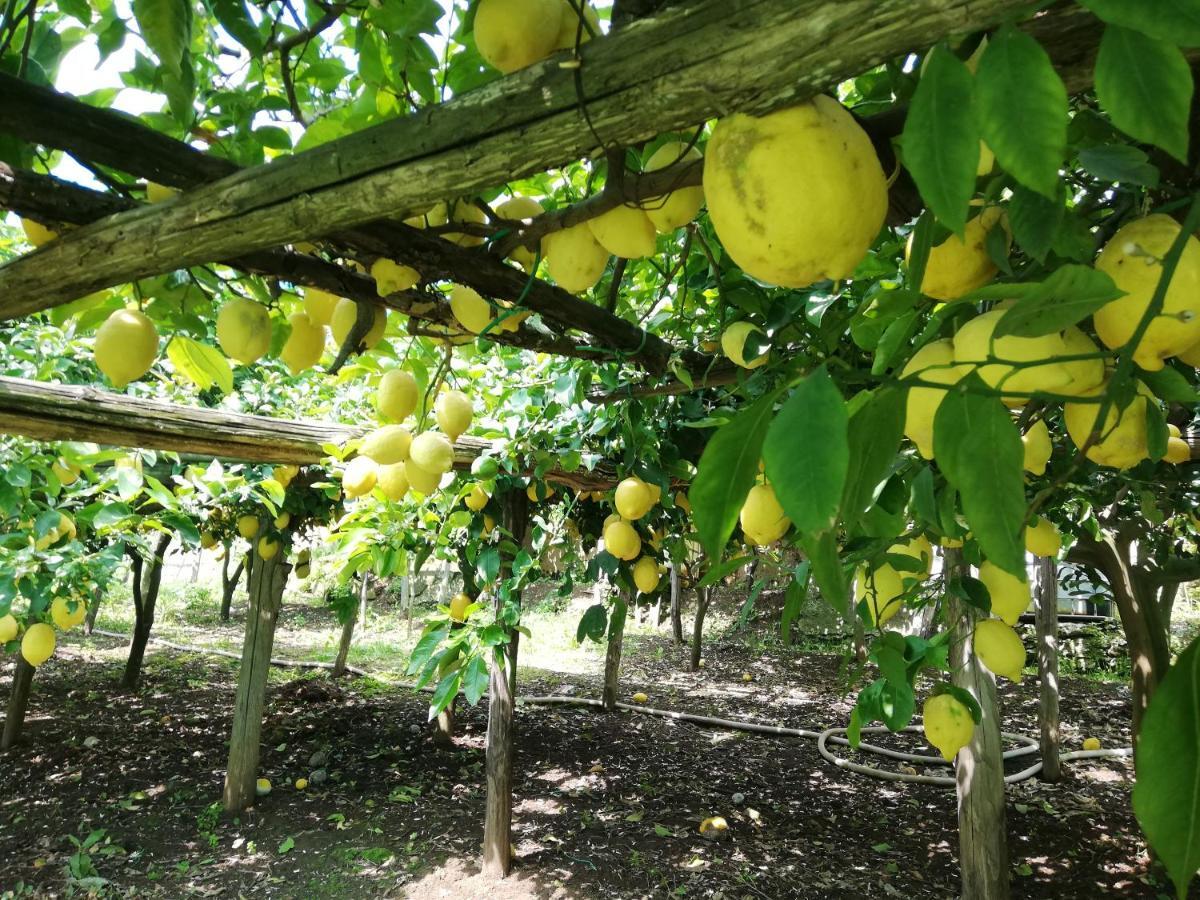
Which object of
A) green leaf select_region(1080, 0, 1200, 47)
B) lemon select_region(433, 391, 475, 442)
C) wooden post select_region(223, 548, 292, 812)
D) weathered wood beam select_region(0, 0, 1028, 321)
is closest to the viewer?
green leaf select_region(1080, 0, 1200, 47)

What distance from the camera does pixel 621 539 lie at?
9.63 feet

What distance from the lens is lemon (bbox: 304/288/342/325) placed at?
1275 millimetres

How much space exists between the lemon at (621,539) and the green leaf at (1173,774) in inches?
99.7

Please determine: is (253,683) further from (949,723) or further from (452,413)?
(949,723)

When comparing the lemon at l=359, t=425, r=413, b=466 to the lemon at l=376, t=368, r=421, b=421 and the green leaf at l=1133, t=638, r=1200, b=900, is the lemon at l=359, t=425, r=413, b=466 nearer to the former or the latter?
the lemon at l=376, t=368, r=421, b=421

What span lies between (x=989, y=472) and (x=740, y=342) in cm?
118

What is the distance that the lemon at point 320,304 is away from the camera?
1275 millimetres

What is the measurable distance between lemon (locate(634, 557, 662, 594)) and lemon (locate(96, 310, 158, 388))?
2.50 metres

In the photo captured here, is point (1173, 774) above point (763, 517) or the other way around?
the other way around

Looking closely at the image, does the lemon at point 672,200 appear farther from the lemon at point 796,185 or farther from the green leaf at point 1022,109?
the green leaf at point 1022,109

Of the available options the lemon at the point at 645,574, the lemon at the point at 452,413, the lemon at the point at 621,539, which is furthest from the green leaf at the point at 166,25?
the lemon at the point at 645,574

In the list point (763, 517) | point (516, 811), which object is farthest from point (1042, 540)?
point (516, 811)

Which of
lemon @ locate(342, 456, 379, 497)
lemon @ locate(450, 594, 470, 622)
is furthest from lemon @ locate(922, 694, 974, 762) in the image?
lemon @ locate(450, 594, 470, 622)

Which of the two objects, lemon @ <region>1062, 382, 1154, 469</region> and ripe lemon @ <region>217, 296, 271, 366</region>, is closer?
lemon @ <region>1062, 382, 1154, 469</region>
